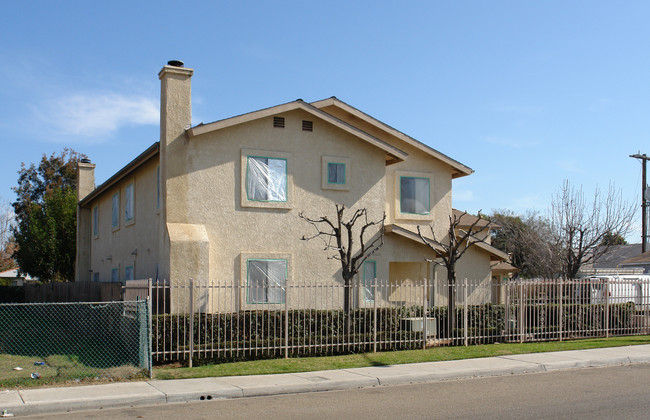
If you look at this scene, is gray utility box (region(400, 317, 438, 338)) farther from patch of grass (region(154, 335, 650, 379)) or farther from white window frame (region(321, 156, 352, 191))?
white window frame (region(321, 156, 352, 191))

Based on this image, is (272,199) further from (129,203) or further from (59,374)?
(59,374)

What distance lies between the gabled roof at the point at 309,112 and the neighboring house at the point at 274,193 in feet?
0.11

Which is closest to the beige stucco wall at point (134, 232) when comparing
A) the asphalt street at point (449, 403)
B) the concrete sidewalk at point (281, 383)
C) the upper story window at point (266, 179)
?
the upper story window at point (266, 179)

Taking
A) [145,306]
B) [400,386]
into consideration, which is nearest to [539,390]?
[400,386]

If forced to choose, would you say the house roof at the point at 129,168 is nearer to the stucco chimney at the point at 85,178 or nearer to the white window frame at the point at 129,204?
the white window frame at the point at 129,204

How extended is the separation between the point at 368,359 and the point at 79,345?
785 centimetres

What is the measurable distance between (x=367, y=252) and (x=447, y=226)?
3.46m

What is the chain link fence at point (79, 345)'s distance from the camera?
12.7 meters

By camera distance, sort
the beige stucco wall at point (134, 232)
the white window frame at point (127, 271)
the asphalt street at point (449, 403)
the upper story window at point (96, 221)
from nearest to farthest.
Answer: the asphalt street at point (449, 403), the beige stucco wall at point (134, 232), the white window frame at point (127, 271), the upper story window at point (96, 221)

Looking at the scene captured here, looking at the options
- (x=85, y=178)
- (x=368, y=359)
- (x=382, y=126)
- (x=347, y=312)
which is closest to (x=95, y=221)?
(x=85, y=178)

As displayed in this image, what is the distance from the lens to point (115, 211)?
25438 mm

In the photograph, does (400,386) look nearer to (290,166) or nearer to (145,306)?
(145,306)

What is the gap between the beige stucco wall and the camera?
19.9 m

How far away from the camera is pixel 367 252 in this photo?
20.0 m
